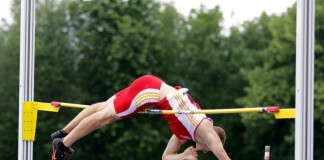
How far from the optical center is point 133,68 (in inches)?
768

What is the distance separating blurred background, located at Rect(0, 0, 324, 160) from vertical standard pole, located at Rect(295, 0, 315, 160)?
1307cm

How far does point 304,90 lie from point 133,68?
1431 cm

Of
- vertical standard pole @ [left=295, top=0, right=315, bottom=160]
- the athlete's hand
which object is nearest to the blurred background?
the athlete's hand

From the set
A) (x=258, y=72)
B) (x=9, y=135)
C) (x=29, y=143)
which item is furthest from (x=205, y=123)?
(x=9, y=135)

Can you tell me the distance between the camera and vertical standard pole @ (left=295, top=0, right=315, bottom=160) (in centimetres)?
529

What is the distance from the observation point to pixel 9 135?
19.8m

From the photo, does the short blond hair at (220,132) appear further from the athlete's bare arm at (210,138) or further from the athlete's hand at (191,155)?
the athlete's hand at (191,155)

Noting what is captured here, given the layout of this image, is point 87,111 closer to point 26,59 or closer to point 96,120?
point 96,120

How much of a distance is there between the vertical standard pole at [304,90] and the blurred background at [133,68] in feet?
42.9

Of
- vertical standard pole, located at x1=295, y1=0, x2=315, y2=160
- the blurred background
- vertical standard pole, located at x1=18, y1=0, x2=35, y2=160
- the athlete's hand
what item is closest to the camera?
vertical standard pole, located at x1=295, y1=0, x2=315, y2=160

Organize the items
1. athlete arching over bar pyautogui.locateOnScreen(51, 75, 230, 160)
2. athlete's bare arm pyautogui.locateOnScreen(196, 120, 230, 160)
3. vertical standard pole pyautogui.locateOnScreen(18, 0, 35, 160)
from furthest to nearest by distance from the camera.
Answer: vertical standard pole pyautogui.locateOnScreen(18, 0, 35, 160)
athlete arching over bar pyautogui.locateOnScreen(51, 75, 230, 160)
athlete's bare arm pyautogui.locateOnScreen(196, 120, 230, 160)

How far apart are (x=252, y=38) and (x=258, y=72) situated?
2.30m

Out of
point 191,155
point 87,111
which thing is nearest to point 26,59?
point 87,111

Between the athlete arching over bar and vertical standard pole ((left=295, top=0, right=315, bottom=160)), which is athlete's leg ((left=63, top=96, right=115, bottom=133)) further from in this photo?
vertical standard pole ((left=295, top=0, right=315, bottom=160))
